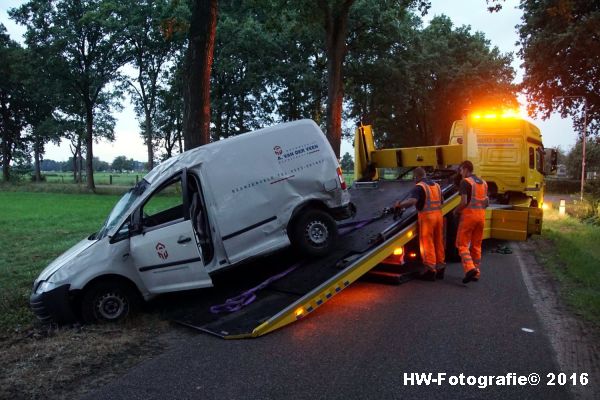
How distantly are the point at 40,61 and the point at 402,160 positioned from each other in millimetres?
29374

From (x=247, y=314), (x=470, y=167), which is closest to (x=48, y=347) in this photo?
(x=247, y=314)

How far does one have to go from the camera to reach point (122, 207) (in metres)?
6.49

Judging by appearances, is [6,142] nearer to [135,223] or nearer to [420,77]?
[420,77]

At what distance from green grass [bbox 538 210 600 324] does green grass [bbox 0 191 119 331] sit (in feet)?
24.0

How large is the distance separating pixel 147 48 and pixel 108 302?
3064 cm

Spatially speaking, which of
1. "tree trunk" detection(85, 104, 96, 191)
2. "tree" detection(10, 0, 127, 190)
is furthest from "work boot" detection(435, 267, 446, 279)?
"tree trunk" detection(85, 104, 96, 191)

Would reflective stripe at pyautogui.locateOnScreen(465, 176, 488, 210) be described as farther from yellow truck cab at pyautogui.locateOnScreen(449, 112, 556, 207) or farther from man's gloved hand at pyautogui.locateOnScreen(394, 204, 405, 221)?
yellow truck cab at pyautogui.locateOnScreen(449, 112, 556, 207)

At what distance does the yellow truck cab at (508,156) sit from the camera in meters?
12.6

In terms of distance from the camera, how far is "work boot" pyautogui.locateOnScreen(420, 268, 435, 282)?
304 inches

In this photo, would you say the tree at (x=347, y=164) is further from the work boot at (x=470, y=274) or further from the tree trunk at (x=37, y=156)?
the tree trunk at (x=37, y=156)

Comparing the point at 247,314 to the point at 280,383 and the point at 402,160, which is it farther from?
the point at 402,160

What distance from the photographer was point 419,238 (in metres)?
7.67

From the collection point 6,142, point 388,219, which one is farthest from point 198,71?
point 6,142

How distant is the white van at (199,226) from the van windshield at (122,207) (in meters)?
0.02
